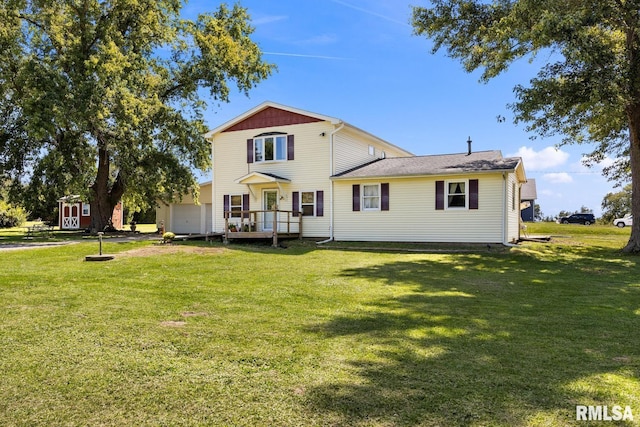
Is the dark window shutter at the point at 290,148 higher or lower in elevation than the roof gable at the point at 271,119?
lower

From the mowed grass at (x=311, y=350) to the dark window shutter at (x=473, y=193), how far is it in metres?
7.53

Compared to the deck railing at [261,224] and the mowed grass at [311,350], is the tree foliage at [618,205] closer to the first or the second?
the deck railing at [261,224]

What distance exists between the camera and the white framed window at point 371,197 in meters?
18.4

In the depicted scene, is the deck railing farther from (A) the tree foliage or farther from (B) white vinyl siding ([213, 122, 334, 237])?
(A) the tree foliage

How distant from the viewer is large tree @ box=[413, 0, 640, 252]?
12.6m

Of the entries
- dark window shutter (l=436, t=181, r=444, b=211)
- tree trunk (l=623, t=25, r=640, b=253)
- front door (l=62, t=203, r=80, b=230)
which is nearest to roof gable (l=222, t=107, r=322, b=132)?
dark window shutter (l=436, t=181, r=444, b=211)

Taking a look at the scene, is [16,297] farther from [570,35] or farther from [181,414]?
[570,35]

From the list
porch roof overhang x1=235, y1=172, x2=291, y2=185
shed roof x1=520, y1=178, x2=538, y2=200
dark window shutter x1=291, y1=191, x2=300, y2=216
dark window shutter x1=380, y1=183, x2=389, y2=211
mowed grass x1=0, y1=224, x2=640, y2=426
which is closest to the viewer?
mowed grass x1=0, y1=224, x2=640, y2=426

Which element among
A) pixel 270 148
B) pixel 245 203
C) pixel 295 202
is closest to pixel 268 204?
pixel 245 203

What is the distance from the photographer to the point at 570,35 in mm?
12453

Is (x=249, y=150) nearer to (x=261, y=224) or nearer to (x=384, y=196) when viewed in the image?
(x=261, y=224)

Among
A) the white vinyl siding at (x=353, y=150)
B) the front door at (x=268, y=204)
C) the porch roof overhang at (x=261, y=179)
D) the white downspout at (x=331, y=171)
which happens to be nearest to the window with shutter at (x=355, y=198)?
the white downspout at (x=331, y=171)

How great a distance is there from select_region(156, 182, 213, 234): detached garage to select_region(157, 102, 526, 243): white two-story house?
5596 millimetres

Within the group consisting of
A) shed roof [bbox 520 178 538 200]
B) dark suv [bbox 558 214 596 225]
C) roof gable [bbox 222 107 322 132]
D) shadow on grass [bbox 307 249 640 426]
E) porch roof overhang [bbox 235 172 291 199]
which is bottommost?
shadow on grass [bbox 307 249 640 426]
